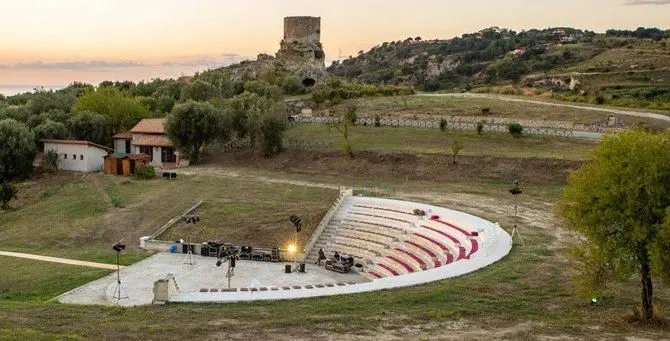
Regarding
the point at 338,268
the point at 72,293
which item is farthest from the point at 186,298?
the point at 338,268

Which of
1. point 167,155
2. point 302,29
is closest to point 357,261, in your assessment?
point 167,155

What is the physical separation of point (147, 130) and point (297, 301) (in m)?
44.5

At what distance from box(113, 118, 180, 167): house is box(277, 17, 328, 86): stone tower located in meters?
49.5

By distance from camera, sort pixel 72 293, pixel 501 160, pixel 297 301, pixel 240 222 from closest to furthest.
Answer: pixel 297 301
pixel 72 293
pixel 240 222
pixel 501 160

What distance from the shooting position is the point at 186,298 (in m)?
21.0

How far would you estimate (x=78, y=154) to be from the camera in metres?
54.9

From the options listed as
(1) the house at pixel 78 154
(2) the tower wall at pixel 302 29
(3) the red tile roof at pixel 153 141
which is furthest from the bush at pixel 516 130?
(2) the tower wall at pixel 302 29

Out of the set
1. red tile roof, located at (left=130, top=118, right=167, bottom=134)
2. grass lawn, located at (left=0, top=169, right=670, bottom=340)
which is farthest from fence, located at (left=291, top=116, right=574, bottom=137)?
grass lawn, located at (left=0, top=169, right=670, bottom=340)

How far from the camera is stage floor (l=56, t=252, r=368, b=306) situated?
2458 centimetres

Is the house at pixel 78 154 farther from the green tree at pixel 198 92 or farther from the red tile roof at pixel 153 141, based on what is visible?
the green tree at pixel 198 92

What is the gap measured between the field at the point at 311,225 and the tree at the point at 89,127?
444 inches

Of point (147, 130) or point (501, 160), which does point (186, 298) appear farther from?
point (147, 130)

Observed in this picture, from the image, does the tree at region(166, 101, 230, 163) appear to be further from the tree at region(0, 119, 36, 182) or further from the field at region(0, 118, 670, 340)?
the tree at region(0, 119, 36, 182)

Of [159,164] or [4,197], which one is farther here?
[159,164]
